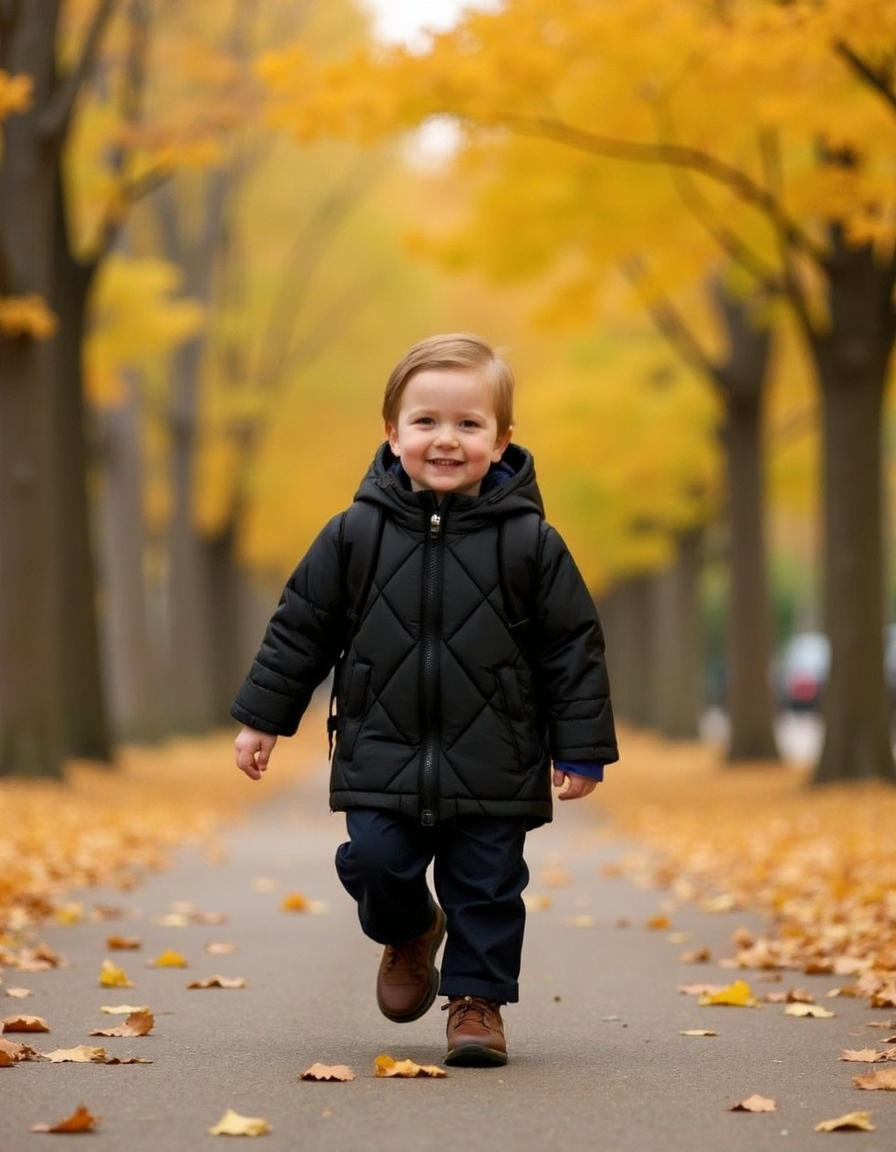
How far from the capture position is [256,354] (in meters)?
35.3

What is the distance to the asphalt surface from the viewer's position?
4.38 m

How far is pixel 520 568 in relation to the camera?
5379mm

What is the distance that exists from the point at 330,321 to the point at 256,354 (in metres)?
1.52

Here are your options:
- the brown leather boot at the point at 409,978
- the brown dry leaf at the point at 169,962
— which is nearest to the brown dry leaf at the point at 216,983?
the brown dry leaf at the point at 169,962

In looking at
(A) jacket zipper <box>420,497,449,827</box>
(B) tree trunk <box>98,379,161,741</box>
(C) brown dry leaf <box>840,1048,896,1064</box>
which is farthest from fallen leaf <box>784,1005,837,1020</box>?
(B) tree trunk <box>98,379,161,741</box>

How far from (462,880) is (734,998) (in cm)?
159

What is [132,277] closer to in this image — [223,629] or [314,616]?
[223,629]

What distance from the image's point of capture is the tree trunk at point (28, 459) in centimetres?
1588

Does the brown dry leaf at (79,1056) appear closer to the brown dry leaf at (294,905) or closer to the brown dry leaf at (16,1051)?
the brown dry leaf at (16,1051)

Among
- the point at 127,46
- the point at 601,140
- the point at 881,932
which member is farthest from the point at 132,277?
the point at 881,932

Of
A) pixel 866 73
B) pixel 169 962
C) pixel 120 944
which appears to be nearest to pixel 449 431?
pixel 169 962

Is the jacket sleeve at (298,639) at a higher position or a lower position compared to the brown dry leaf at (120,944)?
higher

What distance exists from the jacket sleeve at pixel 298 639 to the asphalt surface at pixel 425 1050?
0.93 m

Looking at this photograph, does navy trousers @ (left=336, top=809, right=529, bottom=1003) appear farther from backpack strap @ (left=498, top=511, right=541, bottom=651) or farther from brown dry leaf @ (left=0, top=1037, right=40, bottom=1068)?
brown dry leaf @ (left=0, top=1037, right=40, bottom=1068)
